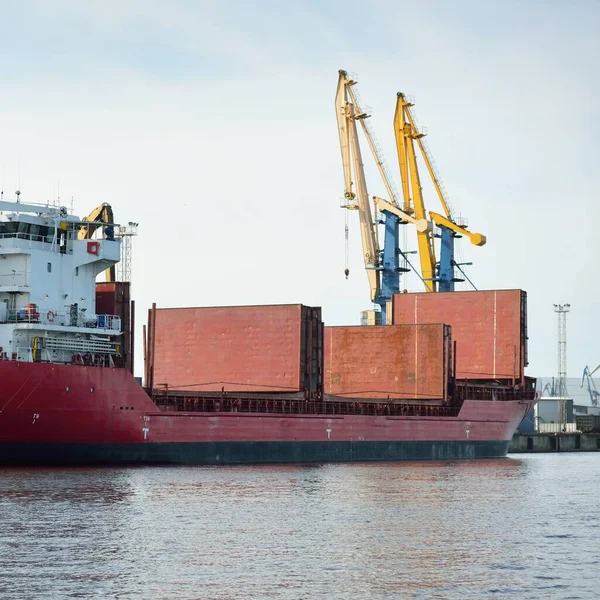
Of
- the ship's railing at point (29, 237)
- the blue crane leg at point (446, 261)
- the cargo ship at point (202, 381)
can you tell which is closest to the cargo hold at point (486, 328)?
the cargo ship at point (202, 381)

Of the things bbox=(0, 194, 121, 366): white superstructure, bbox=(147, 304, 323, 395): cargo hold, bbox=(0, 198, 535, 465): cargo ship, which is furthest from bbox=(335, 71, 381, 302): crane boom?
bbox=(0, 194, 121, 366): white superstructure

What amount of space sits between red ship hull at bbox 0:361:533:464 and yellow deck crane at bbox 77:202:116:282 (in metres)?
5.71

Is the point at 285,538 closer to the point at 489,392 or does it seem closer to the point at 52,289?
the point at 52,289

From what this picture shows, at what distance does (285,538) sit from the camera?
2389cm

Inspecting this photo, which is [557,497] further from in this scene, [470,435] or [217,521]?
[470,435]

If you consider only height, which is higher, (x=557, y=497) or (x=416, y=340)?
(x=416, y=340)

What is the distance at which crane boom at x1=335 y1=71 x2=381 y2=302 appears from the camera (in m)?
71.3

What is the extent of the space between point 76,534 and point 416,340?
103 ft

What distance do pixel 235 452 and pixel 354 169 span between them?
31.4 meters

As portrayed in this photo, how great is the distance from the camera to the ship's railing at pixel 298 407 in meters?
44.1

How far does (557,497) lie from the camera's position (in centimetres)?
3444

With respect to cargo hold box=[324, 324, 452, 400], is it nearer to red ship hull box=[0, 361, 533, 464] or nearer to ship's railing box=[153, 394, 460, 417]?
ship's railing box=[153, 394, 460, 417]

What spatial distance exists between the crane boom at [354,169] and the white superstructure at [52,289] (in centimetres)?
3161

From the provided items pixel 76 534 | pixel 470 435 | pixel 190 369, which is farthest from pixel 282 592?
pixel 470 435
